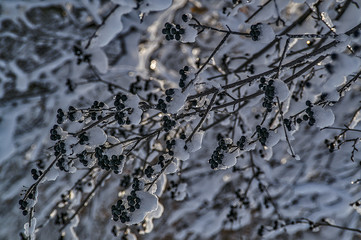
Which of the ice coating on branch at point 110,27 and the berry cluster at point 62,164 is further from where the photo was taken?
the ice coating on branch at point 110,27

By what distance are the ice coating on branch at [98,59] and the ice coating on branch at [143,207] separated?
2527 millimetres

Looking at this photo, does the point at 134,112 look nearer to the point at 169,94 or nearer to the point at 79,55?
the point at 169,94

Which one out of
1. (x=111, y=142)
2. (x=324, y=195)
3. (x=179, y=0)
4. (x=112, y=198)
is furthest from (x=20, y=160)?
(x=324, y=195)

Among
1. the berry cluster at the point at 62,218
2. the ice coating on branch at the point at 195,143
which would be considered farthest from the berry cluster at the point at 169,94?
the berry cluster at the point at 62,218

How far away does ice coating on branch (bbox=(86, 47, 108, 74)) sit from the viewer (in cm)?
359

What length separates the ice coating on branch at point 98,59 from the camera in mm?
3593

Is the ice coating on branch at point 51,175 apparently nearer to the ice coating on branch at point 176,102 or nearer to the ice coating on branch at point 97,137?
the ice coating on branch at point 97,137

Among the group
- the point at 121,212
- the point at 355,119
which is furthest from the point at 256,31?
the point at 355,119

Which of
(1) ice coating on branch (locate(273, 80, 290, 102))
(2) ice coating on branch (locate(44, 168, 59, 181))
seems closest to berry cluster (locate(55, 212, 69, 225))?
(2) ice coating on branch (locate(44, 168, 59, 181))

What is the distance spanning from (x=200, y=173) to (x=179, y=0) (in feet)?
11.5

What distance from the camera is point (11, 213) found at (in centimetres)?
508

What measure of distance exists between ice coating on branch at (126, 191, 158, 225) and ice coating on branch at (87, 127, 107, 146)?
43 centimetres

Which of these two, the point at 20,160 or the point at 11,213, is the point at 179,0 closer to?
the point at 20,160

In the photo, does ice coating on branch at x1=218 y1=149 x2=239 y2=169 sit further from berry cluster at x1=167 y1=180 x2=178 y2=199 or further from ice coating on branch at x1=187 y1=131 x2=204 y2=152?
berry cluster at x1=167 y1=180 x2=178 y2=199
